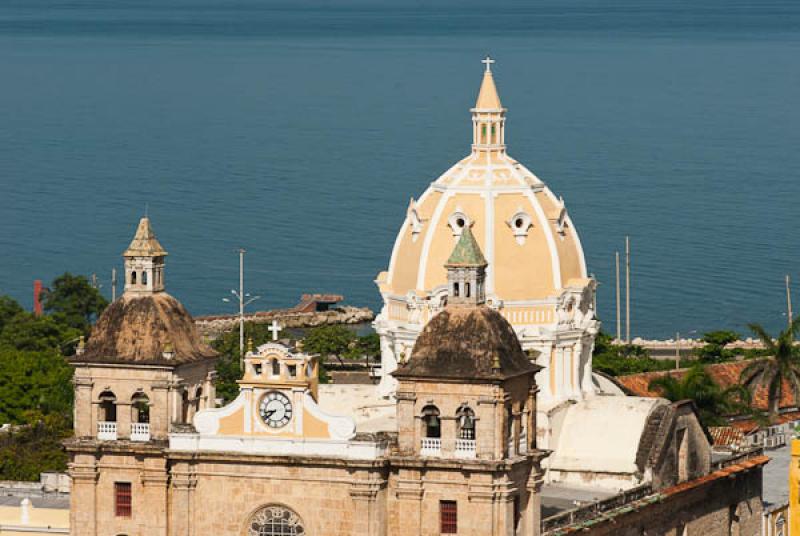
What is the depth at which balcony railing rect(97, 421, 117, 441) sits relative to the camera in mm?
91438

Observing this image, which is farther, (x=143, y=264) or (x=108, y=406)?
(x=143, y=264)

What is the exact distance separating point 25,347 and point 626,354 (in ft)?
104

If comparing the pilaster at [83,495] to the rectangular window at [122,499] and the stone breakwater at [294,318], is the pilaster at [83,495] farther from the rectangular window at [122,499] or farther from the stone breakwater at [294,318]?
the stone breakwater at [294,318]

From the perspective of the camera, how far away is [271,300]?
190m

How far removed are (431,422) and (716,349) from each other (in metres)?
65.9

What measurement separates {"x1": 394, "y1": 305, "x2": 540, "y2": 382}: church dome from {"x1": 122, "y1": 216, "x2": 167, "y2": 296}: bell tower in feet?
32.6

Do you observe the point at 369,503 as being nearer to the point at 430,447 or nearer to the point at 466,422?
the point at 430,447

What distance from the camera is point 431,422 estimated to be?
287 feet

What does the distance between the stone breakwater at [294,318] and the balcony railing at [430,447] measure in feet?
268

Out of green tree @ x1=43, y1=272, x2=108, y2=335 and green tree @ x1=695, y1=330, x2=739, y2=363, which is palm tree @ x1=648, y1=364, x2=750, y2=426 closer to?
green tree @ x1=695, y1=330, x2=739, y2=363

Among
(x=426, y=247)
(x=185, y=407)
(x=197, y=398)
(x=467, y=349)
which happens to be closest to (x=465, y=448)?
(x=467, y=349)

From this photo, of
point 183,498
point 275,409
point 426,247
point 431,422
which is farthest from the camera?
point 426,247

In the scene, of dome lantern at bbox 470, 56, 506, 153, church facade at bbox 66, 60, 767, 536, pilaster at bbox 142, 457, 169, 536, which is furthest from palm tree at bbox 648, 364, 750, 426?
pilaster at bbox 142, 457, 169, 536

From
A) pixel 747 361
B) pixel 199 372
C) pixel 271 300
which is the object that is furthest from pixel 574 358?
pixel 271 300
